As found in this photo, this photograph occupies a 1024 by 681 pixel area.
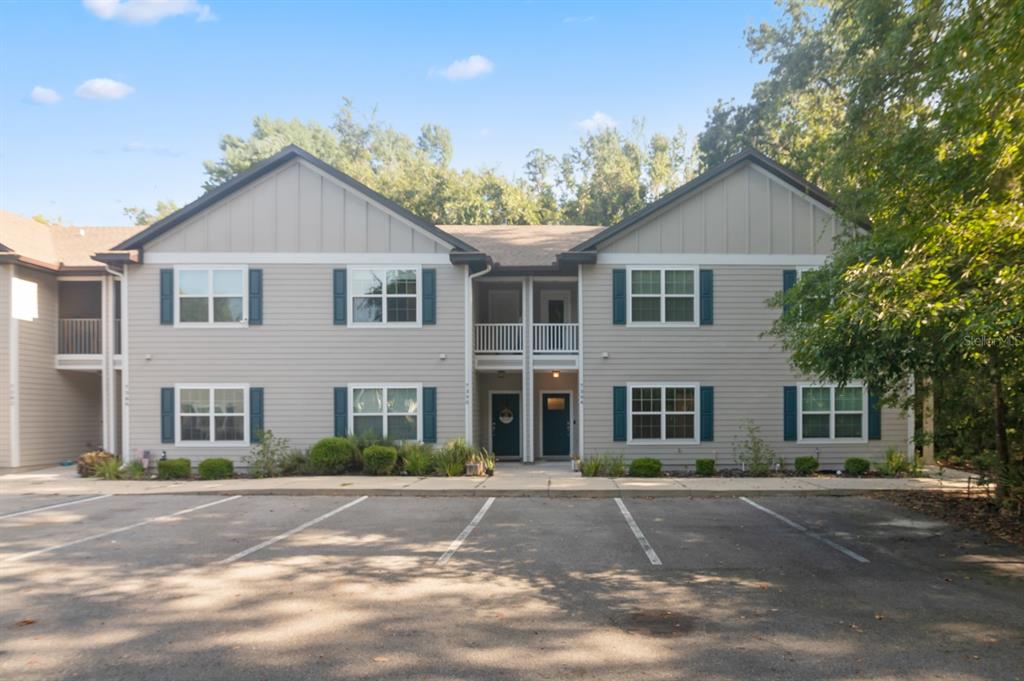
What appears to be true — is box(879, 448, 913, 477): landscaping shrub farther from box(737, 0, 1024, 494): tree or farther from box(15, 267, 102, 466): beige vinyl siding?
box(15, 267, 102, 466): beige vinyl siding

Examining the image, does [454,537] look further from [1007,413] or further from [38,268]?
[38,268]

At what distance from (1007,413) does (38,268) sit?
21430mm

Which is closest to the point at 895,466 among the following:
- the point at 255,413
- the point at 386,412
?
the point at 386,412

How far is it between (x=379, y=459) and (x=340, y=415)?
5.59 feet

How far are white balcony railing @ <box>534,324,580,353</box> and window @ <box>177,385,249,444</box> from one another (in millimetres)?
7296

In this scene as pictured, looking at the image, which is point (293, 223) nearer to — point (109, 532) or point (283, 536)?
point (109, 532)

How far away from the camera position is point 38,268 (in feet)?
57.0

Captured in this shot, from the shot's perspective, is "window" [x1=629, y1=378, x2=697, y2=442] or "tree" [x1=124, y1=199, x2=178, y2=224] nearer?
"window" [x1=629, y1=378, x2=697, y2=442]

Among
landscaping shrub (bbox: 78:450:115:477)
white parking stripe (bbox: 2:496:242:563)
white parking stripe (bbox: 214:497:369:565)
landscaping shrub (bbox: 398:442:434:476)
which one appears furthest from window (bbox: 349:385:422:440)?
landscaping shrub (bbox: 78:450:115:477)

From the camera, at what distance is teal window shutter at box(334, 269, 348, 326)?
16141 mm

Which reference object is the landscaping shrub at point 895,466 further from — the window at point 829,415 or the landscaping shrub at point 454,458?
the landscaping shrub at point 454,458

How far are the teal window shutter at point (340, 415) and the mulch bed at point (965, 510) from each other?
37.5 feet

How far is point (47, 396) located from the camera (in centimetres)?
1770

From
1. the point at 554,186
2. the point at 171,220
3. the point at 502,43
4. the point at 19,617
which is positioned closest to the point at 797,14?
the point at 502,43
